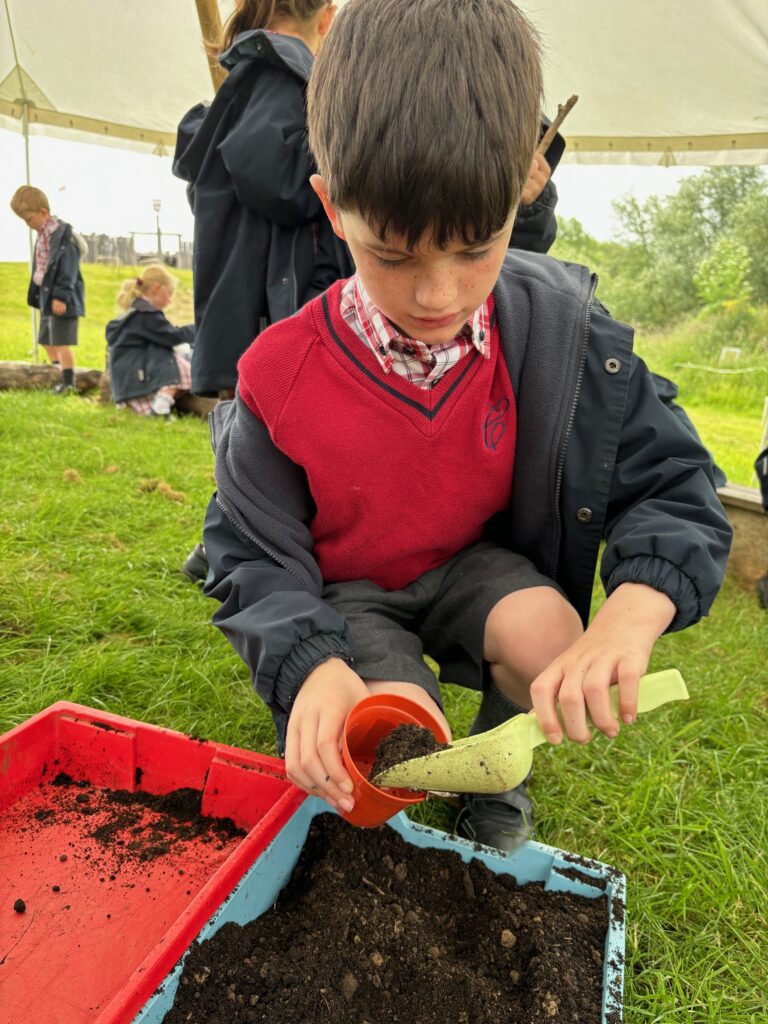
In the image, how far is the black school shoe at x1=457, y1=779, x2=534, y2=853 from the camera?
128cm

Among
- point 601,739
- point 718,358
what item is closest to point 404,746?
point 601,739

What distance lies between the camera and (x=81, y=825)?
49.1 inches

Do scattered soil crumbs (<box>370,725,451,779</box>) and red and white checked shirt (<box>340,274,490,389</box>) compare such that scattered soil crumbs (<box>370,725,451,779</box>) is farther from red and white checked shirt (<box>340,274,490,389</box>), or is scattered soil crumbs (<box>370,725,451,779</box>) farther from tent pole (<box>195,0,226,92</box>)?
tent pole (<box>195,0,226,92</box>)

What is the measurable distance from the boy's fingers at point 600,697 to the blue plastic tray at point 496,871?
33cm

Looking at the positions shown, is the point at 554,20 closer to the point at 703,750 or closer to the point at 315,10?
the point at 315,10

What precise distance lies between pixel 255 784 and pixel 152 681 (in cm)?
57

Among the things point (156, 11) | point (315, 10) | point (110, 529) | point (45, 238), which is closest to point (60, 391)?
point (45, 238)

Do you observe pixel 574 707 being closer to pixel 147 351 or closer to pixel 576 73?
pixel 576 73

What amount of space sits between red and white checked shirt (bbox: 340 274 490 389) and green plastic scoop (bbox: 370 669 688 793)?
51 centimetres

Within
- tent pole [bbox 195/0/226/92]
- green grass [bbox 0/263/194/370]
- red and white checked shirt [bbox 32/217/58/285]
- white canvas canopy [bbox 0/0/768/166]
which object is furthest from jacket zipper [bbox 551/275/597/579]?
red and white checked shirt [bbox 32/217/58/285]

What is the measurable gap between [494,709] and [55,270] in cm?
600

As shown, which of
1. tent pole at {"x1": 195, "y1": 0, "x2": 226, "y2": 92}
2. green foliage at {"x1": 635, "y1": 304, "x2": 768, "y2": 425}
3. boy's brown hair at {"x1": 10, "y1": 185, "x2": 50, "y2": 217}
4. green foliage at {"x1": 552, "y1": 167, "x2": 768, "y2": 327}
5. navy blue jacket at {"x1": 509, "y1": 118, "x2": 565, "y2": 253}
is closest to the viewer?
navy blue jacket at {"x1": 509, "y1": 118, "x2": 565, "y2": 253}

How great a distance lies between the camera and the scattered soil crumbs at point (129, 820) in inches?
47.4

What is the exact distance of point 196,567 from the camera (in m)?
2.24
